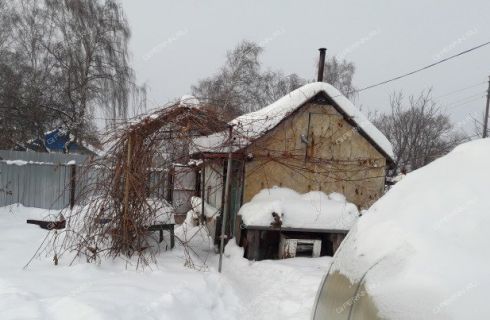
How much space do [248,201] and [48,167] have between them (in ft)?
22.4

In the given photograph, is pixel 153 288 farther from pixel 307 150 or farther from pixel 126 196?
pixel 307 150

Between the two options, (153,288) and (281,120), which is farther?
(281,120)

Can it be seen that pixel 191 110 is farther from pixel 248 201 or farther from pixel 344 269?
pixel 344 269

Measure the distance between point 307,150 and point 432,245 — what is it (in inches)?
244

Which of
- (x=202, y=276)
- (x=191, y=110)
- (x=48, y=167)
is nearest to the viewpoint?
(x=202, y=276)

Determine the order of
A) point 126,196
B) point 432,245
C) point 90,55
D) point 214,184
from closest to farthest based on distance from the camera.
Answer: point 432,245 → point 126,196 → point 214,184 → point 90,55

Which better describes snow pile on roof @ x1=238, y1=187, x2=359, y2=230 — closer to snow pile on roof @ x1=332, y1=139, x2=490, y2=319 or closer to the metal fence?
snow pile on roof @ x1=332, y1=139, x2=490, y2=319

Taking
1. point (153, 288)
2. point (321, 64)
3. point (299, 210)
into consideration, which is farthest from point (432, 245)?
point (321, 64)

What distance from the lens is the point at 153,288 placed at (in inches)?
183

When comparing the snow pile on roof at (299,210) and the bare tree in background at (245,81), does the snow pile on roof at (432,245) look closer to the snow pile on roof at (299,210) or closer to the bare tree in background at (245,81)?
the snow pile on roof at (299,210)

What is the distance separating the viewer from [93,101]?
1858 cm

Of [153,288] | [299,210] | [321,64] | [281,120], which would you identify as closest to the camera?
[153,288]

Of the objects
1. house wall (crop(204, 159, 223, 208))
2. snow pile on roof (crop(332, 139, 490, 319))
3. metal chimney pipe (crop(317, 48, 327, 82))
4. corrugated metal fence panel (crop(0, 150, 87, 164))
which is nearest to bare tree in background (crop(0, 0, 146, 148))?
corrugated metal fence panel (crop(0, 150, 87, 164))

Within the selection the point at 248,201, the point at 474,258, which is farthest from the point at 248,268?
the point at 474,258
